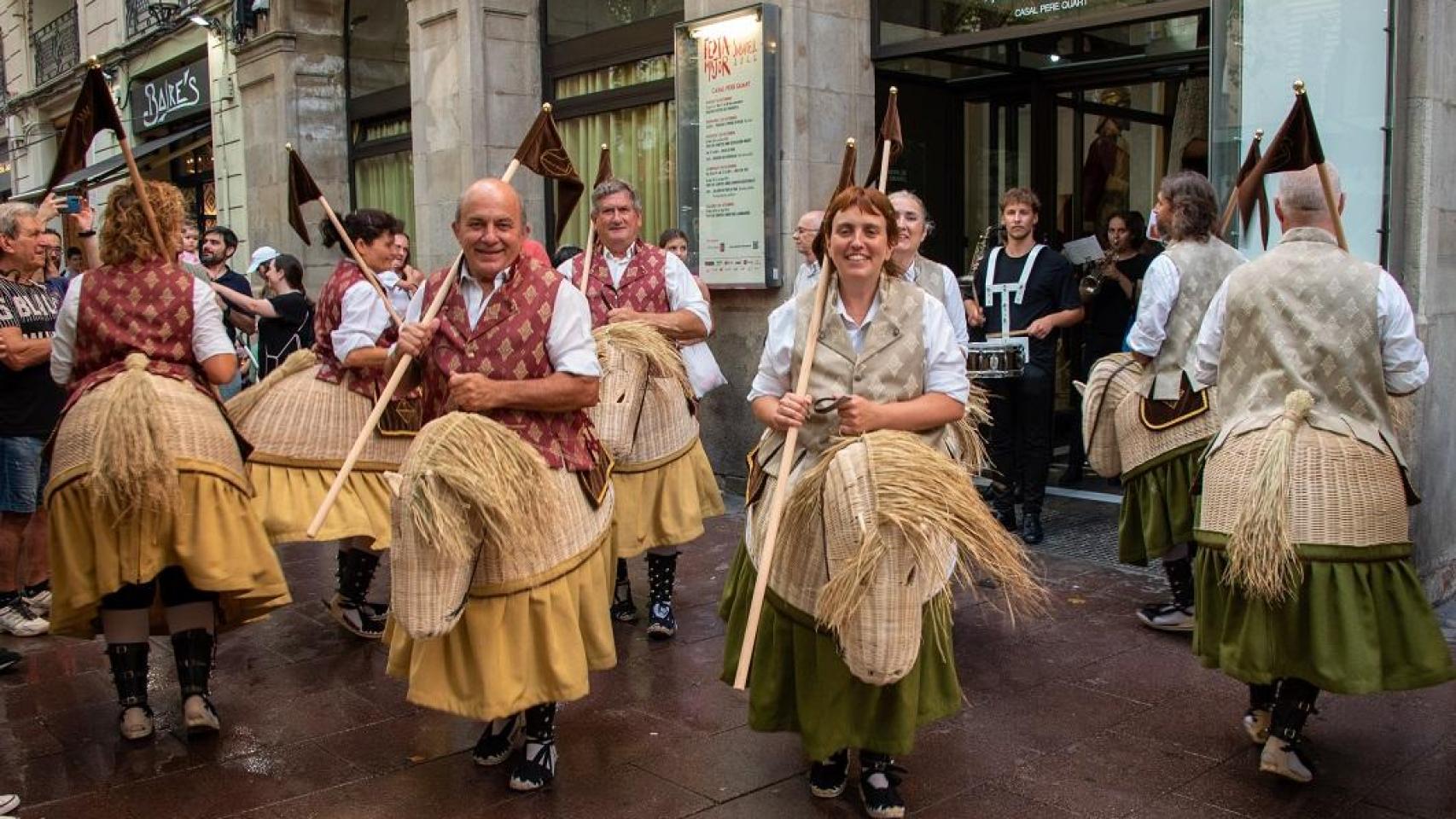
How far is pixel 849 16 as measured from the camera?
28.3 feet

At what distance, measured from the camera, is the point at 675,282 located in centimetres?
593

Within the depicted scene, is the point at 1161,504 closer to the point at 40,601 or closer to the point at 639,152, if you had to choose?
the point at 40,601

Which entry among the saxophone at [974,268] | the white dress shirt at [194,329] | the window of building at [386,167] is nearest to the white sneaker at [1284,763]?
the white dress shirt at [194,329]

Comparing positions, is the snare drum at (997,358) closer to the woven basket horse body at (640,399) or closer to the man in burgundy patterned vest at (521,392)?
the woven basket horse body at (640,399)

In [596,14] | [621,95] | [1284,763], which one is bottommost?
[1284,763]

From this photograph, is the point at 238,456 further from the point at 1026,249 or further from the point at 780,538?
the point at 1026,249

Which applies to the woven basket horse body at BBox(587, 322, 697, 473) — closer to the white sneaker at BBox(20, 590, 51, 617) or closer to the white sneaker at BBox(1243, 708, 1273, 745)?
the white sneaker at BBox(1243, 708, 1273, 745)

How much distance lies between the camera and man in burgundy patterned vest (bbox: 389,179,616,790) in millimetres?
3898

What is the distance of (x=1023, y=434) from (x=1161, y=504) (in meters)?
1.85

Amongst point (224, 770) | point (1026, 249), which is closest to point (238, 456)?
point (224, 770)

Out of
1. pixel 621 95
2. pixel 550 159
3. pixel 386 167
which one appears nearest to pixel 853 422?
pixel 550 159

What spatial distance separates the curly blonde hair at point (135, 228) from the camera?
4.59m

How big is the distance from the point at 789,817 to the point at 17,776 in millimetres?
2635

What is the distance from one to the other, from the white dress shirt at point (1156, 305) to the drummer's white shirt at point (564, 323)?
2.61m
